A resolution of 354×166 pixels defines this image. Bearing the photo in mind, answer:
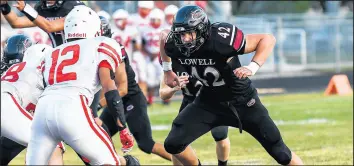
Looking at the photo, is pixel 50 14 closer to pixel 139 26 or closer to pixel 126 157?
pixel 126 157

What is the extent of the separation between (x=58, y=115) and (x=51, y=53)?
56cm

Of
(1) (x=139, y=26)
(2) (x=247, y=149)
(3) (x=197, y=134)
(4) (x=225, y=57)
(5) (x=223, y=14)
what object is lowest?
(5) (x=223, y=14)

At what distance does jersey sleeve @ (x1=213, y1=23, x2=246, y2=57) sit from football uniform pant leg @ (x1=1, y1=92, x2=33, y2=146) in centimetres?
148

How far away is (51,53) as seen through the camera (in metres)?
5.92

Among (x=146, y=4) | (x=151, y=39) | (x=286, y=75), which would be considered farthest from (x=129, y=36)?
(x=286, y=75)

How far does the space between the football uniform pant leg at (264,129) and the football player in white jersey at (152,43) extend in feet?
29.6

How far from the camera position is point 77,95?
567cm

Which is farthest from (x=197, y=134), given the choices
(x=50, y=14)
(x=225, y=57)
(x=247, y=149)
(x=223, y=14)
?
(x=223, y=14)

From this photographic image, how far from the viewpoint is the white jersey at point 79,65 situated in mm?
5723

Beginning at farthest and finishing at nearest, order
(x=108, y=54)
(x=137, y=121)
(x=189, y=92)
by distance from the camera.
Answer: (x=137, y=121), (x=189, y=92), (x=108, y=54)

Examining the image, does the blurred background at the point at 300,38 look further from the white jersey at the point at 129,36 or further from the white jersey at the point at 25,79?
the white jersey at the point at 25,79

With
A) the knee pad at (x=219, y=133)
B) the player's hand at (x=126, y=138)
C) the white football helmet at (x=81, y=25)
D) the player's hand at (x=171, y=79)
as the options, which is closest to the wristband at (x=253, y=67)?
the player's hand at (x=171, y=79)

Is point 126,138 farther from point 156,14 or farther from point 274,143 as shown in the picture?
point 156,14

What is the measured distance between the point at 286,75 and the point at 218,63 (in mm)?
15300
